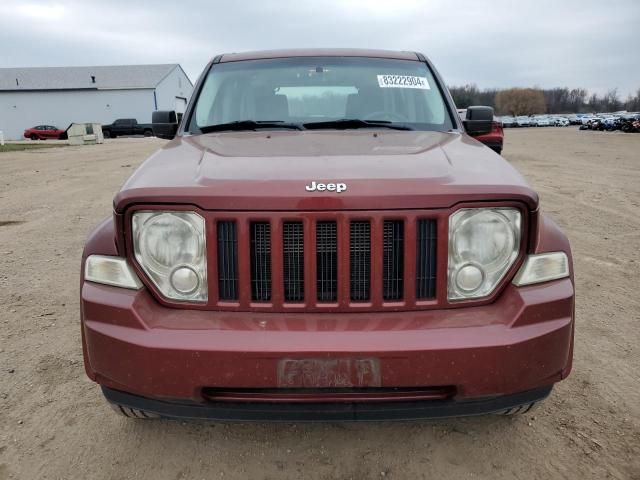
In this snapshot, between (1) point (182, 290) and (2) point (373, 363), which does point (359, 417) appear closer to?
(2) point (373, 363)

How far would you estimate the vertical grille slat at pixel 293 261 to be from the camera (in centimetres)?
195

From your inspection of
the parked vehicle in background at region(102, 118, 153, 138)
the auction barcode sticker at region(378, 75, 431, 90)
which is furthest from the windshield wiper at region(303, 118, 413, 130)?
the parked vehicle in background at region(102, 118, 153, 138)

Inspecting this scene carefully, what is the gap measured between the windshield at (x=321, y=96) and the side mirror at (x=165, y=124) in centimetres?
36

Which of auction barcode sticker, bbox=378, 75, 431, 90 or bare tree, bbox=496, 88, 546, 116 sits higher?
bare tree, bbox=496, 88, 546, 116

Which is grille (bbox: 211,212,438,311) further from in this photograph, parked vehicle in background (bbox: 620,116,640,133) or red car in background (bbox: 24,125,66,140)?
red car in background (bbox: 24,125,66,140)

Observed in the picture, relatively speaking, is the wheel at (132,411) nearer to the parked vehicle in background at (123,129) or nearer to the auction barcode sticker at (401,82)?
the auction barcode sticker at (401,82)

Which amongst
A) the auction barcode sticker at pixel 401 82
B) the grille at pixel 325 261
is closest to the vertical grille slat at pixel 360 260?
the grille at pixel 325 261

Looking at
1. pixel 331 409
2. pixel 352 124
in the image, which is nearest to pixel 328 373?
pixel 331 409

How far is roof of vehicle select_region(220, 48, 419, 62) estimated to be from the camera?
3.62 m

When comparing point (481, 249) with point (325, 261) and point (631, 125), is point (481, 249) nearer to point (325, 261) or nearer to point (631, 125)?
point (325, 261)

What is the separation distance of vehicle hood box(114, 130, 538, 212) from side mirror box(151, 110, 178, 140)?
1215 mm

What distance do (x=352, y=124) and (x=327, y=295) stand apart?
1.41 meters

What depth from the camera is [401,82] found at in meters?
3.37

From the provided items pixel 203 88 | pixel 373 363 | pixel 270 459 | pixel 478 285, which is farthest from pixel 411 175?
pixel 203 88
